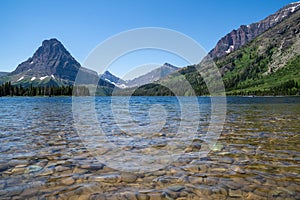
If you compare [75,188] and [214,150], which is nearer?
[75,188]

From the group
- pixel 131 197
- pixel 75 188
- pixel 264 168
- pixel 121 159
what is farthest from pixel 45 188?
pixel 264 168

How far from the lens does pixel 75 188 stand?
7438 millimetres

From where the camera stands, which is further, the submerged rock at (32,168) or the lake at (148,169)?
the submerged rock at (32,168)

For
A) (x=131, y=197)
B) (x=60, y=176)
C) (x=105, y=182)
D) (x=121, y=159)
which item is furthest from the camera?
(x=121, y=159)

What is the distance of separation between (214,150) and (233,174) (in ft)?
12.7

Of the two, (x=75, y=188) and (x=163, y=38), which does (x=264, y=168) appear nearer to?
(x=75, y=188)

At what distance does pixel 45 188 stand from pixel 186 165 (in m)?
5.24

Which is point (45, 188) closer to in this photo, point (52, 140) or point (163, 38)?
point (52, 140)

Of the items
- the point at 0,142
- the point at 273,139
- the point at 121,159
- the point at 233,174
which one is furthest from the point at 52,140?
the point at 273,139

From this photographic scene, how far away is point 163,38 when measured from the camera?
2123 centimetres

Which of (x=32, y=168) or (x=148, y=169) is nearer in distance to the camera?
(x=32, y=168)

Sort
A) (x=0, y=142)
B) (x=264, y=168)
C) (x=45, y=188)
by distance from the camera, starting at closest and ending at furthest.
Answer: (x=45, y=188)
(x=264, y=168)
(x=0, y=142)

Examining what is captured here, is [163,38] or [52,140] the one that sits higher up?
[163,38]

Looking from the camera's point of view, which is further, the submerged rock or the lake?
the submerged rock
